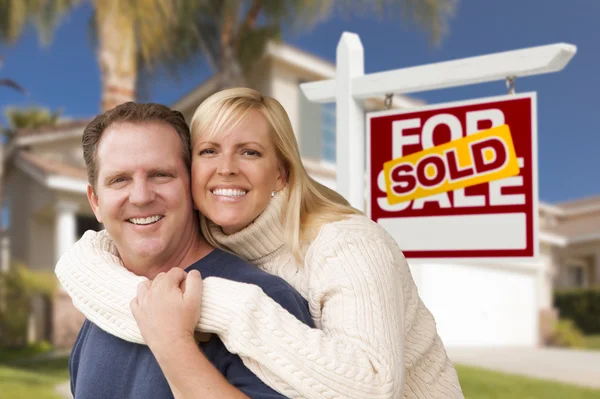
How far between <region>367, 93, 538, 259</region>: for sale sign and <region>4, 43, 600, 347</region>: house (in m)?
13.6

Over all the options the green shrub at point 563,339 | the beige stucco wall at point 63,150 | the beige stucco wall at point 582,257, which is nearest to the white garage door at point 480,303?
the green shrub at point 563,339

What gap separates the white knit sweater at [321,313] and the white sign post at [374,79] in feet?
4.65

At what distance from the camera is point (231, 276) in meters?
2.16

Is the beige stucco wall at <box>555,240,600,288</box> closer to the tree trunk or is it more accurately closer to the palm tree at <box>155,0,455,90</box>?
the palm tree at <box>155,0,455,90</box>

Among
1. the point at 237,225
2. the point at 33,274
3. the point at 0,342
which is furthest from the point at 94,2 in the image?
the point at 237,225

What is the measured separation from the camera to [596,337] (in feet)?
91.7

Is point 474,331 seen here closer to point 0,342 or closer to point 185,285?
point 0,342

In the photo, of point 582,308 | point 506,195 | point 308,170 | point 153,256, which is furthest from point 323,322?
point 582,308

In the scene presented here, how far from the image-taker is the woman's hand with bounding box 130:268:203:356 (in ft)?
6.11

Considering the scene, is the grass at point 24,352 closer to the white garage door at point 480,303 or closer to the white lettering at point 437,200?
the white garage door at point 480,303

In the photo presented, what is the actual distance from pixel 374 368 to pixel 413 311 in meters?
0.45

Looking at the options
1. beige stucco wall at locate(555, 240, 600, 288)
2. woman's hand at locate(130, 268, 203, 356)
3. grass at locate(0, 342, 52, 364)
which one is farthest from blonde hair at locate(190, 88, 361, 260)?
beige stucco wall at locate(555, 240, 600, 288)

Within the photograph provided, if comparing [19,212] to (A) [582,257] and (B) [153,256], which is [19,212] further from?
(A) [582,257]

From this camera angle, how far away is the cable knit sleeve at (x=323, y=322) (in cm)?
187
